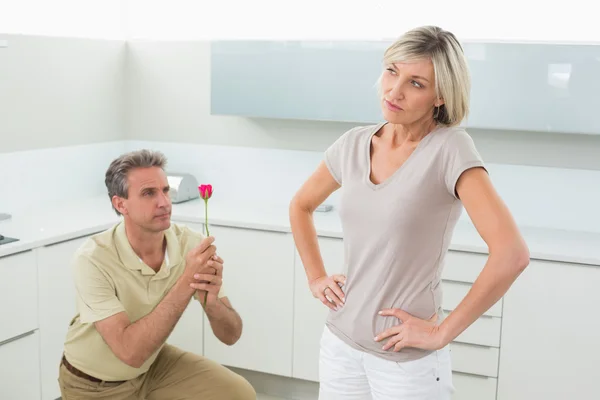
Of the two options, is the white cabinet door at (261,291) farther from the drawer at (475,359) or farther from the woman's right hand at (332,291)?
the woman's right hand at (332,291)

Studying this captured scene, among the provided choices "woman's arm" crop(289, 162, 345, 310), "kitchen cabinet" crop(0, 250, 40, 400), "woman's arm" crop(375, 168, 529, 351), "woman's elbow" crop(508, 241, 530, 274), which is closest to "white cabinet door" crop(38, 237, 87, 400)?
"kitchen cabinet" crop(0, 250, 40, 400)

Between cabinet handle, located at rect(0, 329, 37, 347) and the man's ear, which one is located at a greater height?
the man's ear

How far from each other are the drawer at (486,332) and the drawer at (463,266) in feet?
0.56

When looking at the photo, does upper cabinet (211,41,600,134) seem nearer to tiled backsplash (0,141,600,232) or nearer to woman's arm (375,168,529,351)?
tiled backsplash (0,141,600,232)

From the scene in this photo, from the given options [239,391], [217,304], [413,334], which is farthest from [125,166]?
[413,334]

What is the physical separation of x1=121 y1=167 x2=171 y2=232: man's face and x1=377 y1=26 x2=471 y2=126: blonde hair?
99 centimetres

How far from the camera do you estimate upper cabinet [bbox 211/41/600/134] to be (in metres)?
3.14

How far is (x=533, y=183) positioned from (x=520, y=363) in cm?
87

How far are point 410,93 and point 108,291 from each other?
112 cm

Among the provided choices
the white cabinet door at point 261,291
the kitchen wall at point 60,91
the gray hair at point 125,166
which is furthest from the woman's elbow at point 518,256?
the kitchen wall at point 60,91

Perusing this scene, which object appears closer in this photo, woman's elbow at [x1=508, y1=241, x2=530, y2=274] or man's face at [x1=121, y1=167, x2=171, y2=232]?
woman's elbow at [x1=508, y1=241, x2=530, y2=274]

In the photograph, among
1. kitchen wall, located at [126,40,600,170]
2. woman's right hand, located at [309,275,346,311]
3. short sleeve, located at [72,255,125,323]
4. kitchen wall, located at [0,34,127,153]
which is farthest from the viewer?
kitchen wall, located at [126,40,600,170]

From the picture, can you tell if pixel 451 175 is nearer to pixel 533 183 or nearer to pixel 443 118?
pixel 443 118

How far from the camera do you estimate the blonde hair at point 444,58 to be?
66.7 inches
